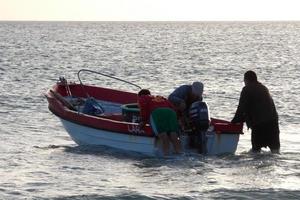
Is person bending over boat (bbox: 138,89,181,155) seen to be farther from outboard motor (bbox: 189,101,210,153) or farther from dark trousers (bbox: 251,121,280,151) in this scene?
dark trousers (bbox: 251,121,280,151)

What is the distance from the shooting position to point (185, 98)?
12.8 m

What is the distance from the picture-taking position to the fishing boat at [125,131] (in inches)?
499

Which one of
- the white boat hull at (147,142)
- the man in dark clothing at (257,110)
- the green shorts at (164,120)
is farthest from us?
the white boat hull at (147,142)

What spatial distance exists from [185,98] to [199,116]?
0.55 meters

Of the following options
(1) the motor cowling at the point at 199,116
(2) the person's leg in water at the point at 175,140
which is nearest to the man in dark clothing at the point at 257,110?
(1) the motor cowling at the point at 199,116

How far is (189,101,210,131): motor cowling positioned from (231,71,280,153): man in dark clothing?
0.59 meters

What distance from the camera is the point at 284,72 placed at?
125 feet

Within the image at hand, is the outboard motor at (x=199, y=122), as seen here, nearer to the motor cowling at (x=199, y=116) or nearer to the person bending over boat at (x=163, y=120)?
the motor cowling at (x=199, y=116)

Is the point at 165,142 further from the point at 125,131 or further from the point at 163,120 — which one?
the point at 125,131

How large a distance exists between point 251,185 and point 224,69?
30346 millimetres

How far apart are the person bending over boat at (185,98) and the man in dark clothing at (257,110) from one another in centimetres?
71

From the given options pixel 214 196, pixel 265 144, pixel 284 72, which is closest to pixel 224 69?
pixel 284 72

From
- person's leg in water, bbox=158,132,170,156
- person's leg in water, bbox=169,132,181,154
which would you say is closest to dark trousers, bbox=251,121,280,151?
person's leg in water, bbox=169,132,181,154

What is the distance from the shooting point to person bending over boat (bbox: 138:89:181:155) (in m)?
12.4
